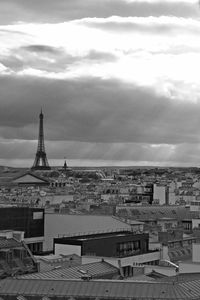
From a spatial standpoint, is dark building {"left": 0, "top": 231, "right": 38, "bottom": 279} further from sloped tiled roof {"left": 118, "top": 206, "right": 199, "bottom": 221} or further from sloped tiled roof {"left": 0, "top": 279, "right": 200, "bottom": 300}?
sloped tiled roof {"left": 118, "top": 206, "right": 199, "bottom": 221}

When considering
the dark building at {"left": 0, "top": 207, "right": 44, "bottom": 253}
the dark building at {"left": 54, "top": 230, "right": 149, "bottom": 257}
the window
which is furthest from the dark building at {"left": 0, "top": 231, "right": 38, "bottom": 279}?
the window

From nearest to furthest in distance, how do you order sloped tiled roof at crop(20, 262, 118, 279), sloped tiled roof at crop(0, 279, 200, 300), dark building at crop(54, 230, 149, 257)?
1. sloped tiled roof at crop(0, 279, 200, 300)
2. sloped tiled roof at crop(20, 262, 118, 279)
3. dark building at crop(54, 230, 149, 257)

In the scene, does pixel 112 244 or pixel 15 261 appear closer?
pixel 15 261

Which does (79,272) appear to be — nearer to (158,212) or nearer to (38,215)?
(38,215)

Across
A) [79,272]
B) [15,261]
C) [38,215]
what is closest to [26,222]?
[38,215]

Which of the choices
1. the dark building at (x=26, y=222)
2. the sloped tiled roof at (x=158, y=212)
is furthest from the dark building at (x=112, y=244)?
the sloped tiled roof at (x=158, y=212)

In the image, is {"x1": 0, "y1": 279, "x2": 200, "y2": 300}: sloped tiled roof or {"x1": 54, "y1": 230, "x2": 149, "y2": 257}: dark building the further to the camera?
{"x1": 54, "y1": 230, "x2": 149, "y2": 257}: dark building

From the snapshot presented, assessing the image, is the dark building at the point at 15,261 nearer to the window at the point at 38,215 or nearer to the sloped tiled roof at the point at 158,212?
the window at the point at 38,215

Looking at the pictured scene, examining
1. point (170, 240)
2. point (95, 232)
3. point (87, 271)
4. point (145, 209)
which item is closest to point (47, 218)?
point (95, 232)
